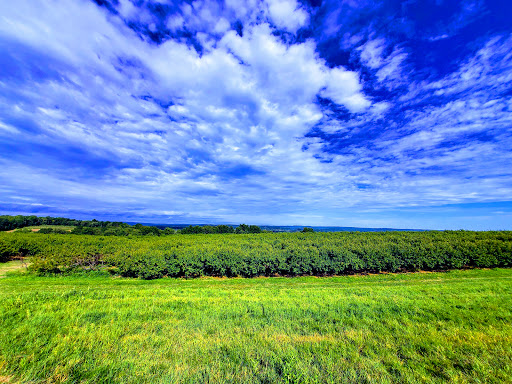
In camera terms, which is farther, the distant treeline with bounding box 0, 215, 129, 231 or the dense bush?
the distant treeline with bounding box 0, 215, 129, 231

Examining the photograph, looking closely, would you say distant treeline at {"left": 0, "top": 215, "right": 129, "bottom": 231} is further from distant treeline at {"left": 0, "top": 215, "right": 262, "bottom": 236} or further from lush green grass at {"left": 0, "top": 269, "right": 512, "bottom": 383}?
lush green grass at {"left": 0, "top": 269, "right": 512, "bottom": 383}

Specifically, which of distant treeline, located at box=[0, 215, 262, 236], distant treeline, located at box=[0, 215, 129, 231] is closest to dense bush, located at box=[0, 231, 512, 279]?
distant treeline, located at box=[0, 215, 262, 236]

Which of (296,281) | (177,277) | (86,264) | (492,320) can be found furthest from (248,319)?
(86,264)

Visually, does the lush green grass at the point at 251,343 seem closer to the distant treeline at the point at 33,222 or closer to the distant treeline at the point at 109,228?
the distant treeline at the point at 109,228

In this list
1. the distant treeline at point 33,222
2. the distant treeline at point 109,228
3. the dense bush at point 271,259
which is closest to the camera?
the dense bush at point 271,259

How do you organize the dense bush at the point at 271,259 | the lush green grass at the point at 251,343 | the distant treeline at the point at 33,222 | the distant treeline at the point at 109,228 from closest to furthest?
the lush green grass at the point at 251,343, the dense bush at the point at 271,259, the distant treeline at the point at 109,228, the distant treeline at the point at 33,222

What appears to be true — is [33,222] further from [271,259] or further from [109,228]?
[271,259]

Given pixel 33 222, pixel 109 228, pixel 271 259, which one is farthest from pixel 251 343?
pixel 33 222

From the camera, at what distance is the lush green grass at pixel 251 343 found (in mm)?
2148

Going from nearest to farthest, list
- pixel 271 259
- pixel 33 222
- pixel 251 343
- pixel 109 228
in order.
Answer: pixel 251 343 < pixel 271 259 < pixel 109 228 < pixel 33 222

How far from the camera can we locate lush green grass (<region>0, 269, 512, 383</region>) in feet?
7.05

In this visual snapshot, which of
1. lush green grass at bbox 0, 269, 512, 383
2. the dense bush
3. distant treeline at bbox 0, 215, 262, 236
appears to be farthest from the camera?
distant treeline at bbox 0, 215, 262, 236

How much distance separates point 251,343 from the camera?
9.14 ft

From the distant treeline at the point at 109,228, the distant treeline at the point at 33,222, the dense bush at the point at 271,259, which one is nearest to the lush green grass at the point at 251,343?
the dense bush at the point at 271,259
